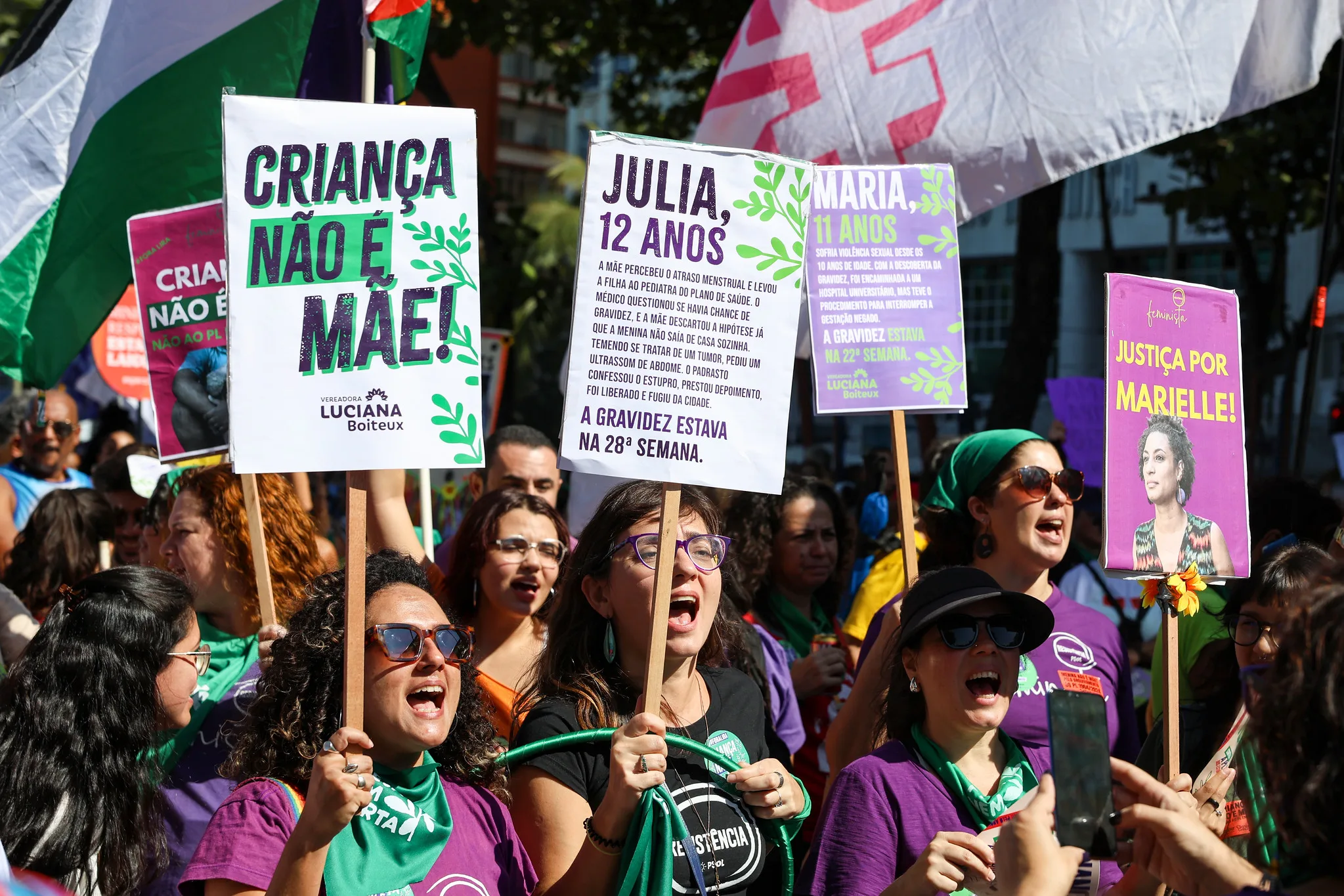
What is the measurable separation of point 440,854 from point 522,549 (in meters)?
1.73

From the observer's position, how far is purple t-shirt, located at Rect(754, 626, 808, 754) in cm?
423

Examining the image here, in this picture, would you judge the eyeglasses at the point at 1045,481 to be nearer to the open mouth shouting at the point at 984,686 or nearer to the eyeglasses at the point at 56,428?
the open mouth shouting at the point at 984,686

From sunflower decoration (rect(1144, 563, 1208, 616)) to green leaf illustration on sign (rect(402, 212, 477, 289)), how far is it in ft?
5.84

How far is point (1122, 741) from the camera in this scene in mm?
3695

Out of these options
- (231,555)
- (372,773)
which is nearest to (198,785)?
(231,555)

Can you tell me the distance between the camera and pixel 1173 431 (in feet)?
11.7

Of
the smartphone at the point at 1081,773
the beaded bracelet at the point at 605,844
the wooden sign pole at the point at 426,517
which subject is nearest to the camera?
the smartphone at the point at 1081,773

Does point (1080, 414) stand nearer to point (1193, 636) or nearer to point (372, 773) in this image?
point (1193, 636)

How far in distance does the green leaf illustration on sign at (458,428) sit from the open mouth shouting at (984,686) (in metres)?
1.20

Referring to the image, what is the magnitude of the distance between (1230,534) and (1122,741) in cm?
62

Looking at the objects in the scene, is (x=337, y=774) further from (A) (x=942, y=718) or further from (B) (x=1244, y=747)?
(B) (x=1244, y=747)

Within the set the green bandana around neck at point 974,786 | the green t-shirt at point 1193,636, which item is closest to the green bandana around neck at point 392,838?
the green bandana around neck at point 974,786

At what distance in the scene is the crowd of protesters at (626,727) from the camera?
2389 mm

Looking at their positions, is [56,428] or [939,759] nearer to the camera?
[939,759]
